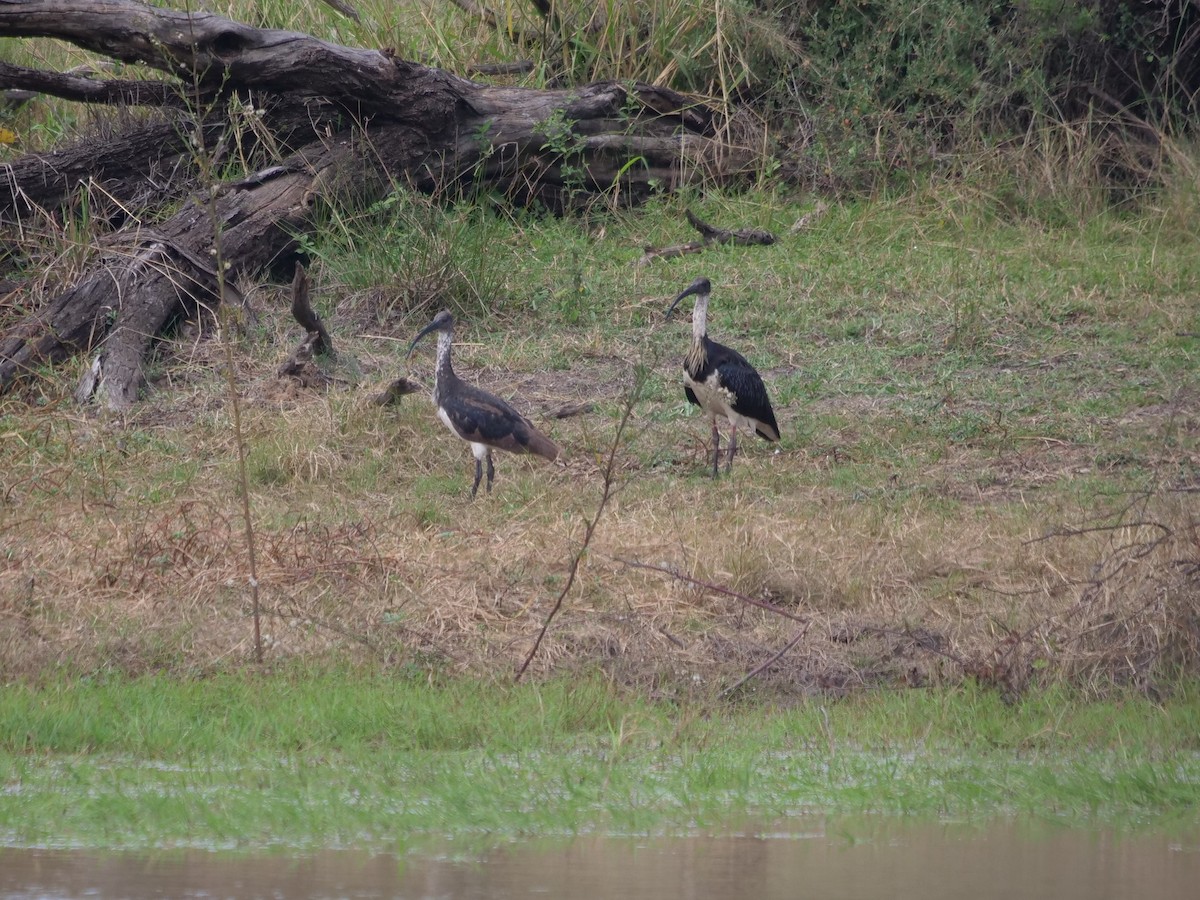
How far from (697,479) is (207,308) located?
408cm

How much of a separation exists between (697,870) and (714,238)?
9.38 m

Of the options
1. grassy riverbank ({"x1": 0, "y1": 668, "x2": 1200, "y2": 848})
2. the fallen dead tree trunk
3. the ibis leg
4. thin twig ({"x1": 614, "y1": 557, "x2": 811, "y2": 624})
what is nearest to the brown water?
grassy riverbank ({"x1": 0, "y1": 668, "x2": 1200, "y2": 848})

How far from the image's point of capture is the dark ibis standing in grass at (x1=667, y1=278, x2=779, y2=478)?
30.5 ft

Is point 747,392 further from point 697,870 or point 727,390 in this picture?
point 697,870

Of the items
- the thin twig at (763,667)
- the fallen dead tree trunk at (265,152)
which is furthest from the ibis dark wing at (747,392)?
the fallen dead tree trunk at (265,152)

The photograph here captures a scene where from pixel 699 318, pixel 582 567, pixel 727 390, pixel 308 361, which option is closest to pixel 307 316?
pixel 308 361

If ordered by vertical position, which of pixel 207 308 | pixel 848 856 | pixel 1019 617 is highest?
pixel 848 856

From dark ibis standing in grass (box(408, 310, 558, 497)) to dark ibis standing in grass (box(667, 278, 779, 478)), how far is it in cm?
106

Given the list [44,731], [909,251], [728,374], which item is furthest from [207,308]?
[44,731]

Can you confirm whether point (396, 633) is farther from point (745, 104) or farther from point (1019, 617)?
point (745, 104)

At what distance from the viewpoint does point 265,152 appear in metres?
12.6

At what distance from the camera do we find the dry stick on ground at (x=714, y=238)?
12883mm

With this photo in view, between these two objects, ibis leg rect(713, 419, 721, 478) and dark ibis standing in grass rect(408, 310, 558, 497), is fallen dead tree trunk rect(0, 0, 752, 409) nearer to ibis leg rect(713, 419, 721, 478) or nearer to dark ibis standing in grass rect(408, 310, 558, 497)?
dark ibis standing in grass rect(408, 310, 558, 497)

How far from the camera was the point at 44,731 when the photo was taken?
17.2ft
